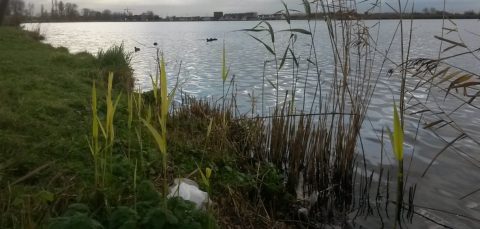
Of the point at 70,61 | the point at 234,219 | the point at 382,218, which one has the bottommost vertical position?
the point at 382,218

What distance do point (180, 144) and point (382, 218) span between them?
6.81 ft

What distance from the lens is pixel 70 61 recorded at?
11.0 m

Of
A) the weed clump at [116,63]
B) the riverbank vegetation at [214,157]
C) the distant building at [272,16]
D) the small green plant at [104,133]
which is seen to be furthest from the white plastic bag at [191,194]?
the weed clump at [116,63]

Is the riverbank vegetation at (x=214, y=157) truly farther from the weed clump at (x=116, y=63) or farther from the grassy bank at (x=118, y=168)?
the weed clump at (x=116, y=63)

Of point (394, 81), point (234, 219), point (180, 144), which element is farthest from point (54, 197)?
point (394, 81)

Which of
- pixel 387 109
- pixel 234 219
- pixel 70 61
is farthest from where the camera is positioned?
pixel 70 61

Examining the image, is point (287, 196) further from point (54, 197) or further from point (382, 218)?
point (54, 197)

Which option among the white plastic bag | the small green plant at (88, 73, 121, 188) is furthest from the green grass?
the white plastic bag

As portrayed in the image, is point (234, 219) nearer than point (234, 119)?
Yes

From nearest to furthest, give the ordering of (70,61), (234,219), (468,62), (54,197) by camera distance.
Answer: (54,197) < (234,219) < (70,61) < (468,62)

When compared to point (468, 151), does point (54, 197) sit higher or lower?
higher

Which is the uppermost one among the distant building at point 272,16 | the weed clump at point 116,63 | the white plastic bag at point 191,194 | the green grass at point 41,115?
the distant building at point 272,16

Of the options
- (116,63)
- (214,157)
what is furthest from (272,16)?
(116,63)

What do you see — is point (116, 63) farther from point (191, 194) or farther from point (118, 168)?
point (191, 194)
